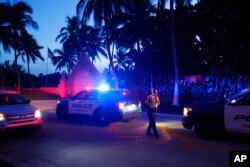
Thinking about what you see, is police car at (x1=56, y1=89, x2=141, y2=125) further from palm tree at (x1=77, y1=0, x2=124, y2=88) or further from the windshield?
palm tree at (x1=77, y1=0, x2=124, y2=88)

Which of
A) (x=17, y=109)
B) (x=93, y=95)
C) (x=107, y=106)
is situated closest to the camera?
(x=17, y=109)

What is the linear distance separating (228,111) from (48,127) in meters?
7.82

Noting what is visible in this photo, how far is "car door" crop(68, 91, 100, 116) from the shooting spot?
14086 millimetres

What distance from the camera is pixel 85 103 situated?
47.3 ft

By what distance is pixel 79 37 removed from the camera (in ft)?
188

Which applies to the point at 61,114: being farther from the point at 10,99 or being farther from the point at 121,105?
the point at 10,99

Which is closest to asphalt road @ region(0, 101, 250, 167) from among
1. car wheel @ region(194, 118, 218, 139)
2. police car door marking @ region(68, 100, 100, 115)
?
car wheel @ region(194, 118, 218, 139)

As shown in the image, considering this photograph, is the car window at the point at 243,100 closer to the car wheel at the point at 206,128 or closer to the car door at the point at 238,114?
the car door at the point at 238,114

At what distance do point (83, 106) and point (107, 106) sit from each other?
143 cm

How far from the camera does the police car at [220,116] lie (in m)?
9.15

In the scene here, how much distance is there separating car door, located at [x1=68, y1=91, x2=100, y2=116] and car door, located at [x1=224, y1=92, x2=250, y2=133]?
6197mm

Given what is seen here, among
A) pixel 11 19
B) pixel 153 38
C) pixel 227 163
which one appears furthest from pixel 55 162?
pixel 11 19

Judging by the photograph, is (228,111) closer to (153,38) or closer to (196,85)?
(196,85)

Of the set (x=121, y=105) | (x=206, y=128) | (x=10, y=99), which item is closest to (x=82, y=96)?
(x=121, y=105)
